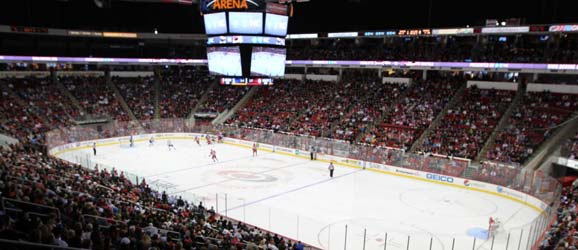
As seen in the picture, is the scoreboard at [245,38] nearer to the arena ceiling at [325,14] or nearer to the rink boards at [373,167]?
the rink boards at [373,167]

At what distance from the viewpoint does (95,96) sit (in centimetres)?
4153

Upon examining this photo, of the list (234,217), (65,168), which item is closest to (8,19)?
(65,168)

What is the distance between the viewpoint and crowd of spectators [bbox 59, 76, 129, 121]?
1559 inches

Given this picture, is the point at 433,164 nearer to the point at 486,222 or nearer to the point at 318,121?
the point at 486,222

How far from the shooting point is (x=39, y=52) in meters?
39.7

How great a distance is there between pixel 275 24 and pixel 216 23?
326cm

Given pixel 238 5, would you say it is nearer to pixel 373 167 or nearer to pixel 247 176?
pixel 247 176

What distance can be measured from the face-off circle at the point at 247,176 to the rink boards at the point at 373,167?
6493 millimetres

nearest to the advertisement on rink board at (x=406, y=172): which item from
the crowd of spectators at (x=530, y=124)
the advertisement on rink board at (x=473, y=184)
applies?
the advertisement on rink board at (x=473, y=184)

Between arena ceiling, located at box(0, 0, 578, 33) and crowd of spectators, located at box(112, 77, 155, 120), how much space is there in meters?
5.81

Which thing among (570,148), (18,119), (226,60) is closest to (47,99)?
(18,119)

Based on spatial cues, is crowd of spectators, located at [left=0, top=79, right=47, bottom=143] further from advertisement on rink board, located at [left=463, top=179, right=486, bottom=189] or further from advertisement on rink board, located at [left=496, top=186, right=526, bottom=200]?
advertisement on rink board, located at [left=496, top=186, right=526, bottom=200]

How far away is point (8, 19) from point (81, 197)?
36567 millimetres

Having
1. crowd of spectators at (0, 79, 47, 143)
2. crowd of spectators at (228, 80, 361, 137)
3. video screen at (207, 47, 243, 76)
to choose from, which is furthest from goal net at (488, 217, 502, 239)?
crowd of spectators at (0, 79, 47, 143)
